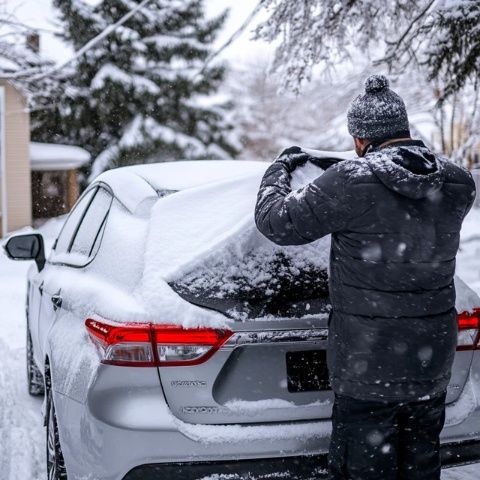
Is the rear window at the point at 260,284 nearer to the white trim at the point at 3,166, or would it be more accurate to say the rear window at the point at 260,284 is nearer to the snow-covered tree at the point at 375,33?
the snow-covered tree at the point at 375,33

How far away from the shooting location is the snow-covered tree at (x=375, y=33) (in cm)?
690

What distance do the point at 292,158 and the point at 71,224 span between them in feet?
7.44

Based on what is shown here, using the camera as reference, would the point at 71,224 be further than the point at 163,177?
Yes

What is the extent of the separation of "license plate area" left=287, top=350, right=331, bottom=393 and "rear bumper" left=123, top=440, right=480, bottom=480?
26 cm

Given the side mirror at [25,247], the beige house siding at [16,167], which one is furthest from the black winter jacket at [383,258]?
the beige house siding at [16,167]

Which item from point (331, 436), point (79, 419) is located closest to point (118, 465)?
point (79, 419)

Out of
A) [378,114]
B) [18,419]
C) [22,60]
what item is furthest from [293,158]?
[22,60]

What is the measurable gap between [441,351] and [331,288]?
45 centimetres

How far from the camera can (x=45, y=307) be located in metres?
4.11

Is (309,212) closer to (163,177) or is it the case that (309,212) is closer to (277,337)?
(277,337)

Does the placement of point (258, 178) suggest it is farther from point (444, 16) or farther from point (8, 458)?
point (444, 16)

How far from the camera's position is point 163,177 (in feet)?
11.9

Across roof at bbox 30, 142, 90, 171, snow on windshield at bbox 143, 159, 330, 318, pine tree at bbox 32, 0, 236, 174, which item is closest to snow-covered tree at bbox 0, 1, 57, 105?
roof at bbox 30, 142, 90, 171

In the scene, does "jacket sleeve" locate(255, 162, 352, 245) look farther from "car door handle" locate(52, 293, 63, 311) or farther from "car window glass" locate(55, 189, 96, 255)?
"car window glass" locate(55, 189, 96, 255)
